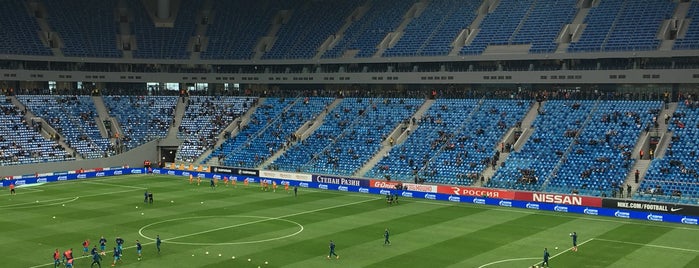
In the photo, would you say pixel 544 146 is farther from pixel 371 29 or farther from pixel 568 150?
pixel 371 29

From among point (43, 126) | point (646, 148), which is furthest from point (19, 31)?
point (646, 148)

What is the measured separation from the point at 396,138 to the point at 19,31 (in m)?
49.2

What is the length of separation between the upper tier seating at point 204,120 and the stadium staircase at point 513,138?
3530cm

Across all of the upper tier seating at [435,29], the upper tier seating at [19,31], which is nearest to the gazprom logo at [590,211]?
A: the upper tier seating at [435,29]

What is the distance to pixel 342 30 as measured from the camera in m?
97.2

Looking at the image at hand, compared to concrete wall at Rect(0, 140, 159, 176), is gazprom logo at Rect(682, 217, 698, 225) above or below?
below

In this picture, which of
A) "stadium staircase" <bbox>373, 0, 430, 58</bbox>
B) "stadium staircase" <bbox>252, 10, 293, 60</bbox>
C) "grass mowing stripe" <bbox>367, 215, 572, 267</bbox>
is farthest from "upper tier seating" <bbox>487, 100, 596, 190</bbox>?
"stadium staircase" <bbox>252, 10, 293, 60</bbox>

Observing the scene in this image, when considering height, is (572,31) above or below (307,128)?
above

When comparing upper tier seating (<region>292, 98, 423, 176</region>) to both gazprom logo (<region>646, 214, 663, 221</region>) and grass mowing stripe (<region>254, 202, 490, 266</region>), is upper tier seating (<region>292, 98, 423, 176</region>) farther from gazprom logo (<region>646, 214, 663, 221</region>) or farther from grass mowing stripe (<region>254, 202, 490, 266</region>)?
→ gazprom logo (<region>646, 214, 663, 221</region>)

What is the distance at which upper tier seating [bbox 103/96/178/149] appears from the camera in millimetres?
87938

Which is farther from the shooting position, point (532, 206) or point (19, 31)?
point (19, 31)

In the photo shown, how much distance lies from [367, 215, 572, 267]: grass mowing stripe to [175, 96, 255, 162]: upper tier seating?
4617 centimetres

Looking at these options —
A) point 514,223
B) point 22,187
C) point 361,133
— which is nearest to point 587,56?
point 361,133

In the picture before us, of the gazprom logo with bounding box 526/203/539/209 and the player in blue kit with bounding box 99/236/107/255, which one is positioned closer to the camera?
the player in blue kit with bounding box 99/236/107/255
